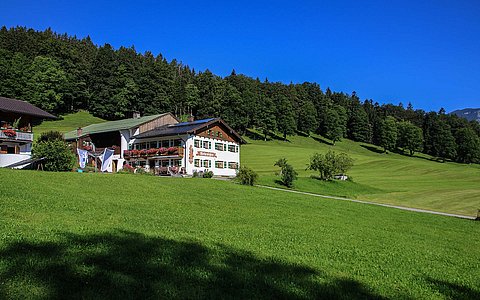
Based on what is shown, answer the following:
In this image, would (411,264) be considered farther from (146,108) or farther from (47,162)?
(146,108)

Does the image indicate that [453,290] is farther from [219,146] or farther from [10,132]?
[219,146]

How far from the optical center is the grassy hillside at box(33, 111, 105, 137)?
78.1 m

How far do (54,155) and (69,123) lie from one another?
5823 centimetres

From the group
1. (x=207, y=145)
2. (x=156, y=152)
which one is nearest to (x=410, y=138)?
(x=207, y=145)

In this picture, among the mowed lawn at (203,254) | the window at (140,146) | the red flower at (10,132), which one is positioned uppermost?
the red flower at (10,132)

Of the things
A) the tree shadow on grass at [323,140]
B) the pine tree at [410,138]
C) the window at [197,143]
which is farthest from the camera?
the tree shadow on grass at [323,140]

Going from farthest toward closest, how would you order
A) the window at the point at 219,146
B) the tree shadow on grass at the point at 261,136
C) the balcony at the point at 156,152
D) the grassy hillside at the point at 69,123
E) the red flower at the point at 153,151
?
the tree shadow on grass at the point at 261,136 → the grassy hillside at the point at 69,123 → the window at the point at 219,146 → the red flower at the point at 153,151 → the balcony at the point at 156,152

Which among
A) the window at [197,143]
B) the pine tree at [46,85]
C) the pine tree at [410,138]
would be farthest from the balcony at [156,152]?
the pine tree at [410,138]

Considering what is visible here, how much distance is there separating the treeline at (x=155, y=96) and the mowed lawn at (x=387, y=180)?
826 cm

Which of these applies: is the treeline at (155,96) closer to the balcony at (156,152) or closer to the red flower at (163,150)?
the balcony at (156,152)

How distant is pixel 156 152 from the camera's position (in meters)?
52.7

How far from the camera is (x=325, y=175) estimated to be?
2098 inches

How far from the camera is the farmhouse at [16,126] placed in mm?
41344

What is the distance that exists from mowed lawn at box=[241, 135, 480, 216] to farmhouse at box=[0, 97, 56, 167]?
28.7 m
